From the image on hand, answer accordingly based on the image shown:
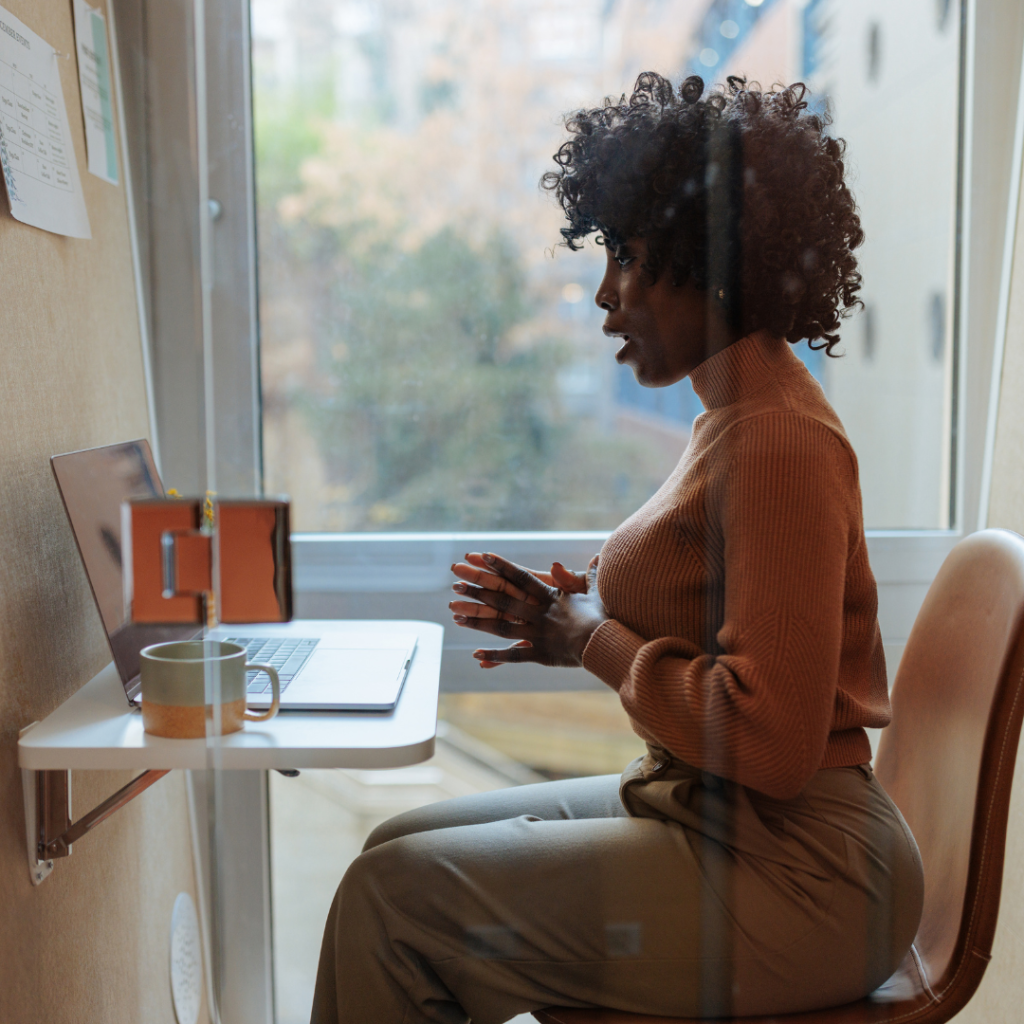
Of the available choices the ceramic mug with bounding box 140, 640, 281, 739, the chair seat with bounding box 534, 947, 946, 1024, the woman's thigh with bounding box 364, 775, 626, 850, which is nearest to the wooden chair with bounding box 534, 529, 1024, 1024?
the chair seat with bounding box 534, 947, 946, 1024

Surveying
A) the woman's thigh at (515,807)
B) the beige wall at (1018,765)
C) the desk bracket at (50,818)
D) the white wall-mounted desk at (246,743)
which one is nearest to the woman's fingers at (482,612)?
the white wall-mounted desk at (246,743)

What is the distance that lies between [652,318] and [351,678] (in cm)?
48

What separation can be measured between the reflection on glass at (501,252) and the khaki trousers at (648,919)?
489 millimetres

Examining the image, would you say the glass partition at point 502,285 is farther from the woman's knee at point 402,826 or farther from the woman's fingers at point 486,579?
the woman's fingers at point 486,579

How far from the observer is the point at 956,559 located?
101 cm

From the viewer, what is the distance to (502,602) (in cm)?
94

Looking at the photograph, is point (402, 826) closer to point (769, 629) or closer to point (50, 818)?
point (50, 818)

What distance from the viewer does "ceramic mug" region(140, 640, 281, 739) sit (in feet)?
2.61

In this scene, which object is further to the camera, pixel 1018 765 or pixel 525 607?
pixel 1018 765

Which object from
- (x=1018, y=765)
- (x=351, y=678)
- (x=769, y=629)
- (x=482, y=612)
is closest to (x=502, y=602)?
(x=482, y=612)

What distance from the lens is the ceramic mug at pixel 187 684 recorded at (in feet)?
2.61

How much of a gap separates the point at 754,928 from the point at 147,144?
108 cm

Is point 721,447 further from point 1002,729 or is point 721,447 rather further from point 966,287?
point 966,287

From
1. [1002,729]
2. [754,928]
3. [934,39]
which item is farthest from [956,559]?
[934,39]
